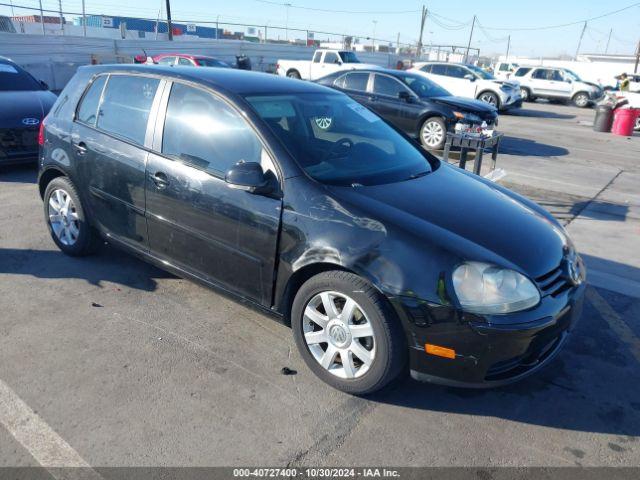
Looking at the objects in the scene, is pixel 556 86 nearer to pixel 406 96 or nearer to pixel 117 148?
pixel 406 96

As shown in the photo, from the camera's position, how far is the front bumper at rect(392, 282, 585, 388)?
2.61 meters

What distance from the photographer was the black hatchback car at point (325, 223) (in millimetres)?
2682

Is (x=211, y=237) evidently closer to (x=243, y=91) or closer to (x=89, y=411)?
(x=243, y=91)

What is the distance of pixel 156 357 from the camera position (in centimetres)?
328

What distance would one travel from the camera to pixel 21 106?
7.39 meters

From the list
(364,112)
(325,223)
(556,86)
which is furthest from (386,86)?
(556,86)

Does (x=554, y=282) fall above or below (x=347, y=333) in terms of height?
above

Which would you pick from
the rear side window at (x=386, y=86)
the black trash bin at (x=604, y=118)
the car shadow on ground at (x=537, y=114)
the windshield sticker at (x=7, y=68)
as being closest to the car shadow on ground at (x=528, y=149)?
the rear side window at (x=386, y=86)

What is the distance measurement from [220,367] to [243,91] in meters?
1.82

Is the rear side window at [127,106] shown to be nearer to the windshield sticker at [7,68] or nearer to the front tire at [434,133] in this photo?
the windshield sticker at [7,68]

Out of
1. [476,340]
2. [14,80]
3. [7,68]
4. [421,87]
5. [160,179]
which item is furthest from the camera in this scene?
[421,87]

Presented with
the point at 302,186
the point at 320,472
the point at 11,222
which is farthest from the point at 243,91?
the point at 11,222

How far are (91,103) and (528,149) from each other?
10323 millimetres

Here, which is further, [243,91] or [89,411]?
[243,91]
